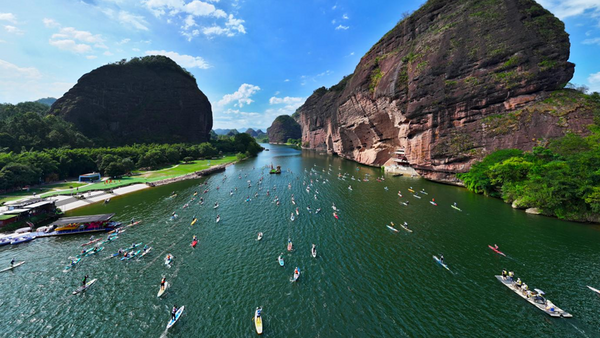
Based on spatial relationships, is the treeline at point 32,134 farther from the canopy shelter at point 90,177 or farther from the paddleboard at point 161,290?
the paddleboard at point 161,290

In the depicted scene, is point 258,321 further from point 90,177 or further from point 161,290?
point 90,177

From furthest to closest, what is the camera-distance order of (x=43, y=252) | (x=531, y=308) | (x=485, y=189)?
(x=485, y=189), (x=43, y=252), (x=531, y=308)

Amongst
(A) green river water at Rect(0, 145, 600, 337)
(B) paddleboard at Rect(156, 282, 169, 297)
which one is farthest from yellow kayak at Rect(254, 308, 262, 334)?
(B) paddleboard at Rect(156, 282, 169, 297)

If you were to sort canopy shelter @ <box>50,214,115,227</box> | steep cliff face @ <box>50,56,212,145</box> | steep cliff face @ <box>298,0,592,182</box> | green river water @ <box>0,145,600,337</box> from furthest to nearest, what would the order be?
steep cliff face @ <box>50,56,212,145</box> < steep cliff face @ <box>298,0,592,182</box> < canopy shelter @ <box>50,214,115,227</box> < green river water @ <box>0,145,600,337</box>

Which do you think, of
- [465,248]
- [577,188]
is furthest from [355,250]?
[577,188]

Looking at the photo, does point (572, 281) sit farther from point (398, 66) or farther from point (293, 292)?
point (398, 66)

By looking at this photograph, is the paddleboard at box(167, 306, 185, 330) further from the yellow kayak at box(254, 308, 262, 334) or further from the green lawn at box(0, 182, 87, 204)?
the green lawn at box(0, 182, 87, 204)

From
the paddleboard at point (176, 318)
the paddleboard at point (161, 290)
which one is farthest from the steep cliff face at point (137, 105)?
the paddleboard at point (176, 318)
